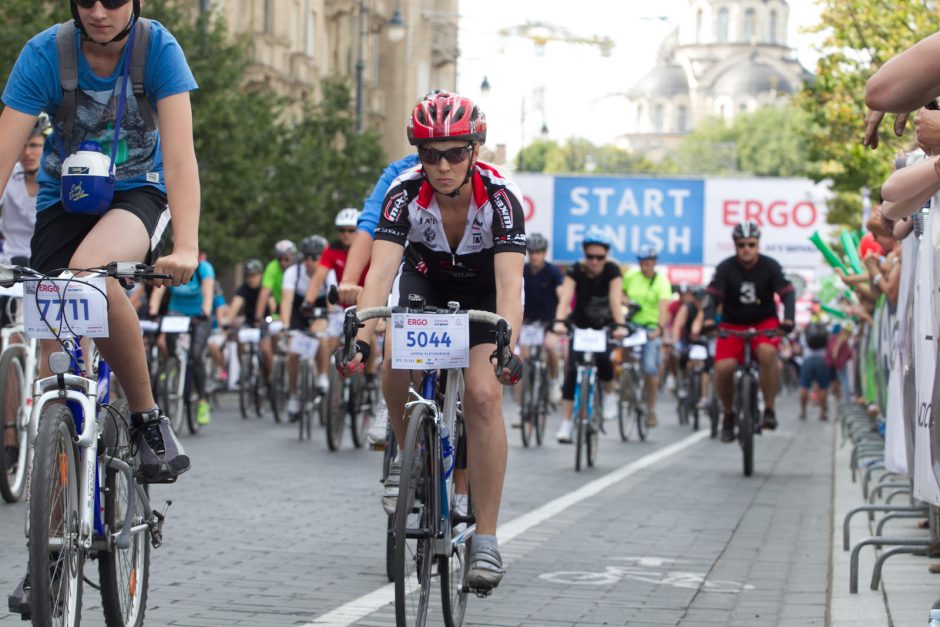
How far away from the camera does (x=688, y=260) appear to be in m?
39.2

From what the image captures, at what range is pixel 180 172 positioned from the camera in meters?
5.72

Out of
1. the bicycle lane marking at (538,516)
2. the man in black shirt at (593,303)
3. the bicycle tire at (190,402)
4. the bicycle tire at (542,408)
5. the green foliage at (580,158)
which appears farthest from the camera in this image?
the green foliage at (580,158)

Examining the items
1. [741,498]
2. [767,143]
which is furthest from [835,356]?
[767,143]

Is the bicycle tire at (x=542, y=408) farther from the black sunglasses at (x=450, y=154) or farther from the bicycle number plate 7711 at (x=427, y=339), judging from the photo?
the bicycle number plate 7711 at (x=427, y=339)

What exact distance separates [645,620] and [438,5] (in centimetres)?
7196

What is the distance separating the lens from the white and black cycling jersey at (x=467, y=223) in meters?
6.93

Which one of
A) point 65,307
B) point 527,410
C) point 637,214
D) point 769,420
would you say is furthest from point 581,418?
point 637,214

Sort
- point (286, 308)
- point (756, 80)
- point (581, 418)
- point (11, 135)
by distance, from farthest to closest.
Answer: point (756, 80) → point (286, 308) → point (581, 418) → point (11, 135)

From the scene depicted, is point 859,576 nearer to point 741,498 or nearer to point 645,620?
point 645,620

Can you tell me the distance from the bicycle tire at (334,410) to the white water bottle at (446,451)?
9182mm

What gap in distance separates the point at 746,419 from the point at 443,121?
896 centimetres

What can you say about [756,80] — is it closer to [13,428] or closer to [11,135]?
[13,428]

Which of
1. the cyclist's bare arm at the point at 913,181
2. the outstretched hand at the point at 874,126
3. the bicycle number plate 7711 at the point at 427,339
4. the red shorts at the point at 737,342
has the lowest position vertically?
the red shorts at the point at 737,342

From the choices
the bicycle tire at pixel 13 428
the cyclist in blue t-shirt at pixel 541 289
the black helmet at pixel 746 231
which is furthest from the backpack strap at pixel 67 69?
the cyclist in blue t-shirt at pixel 541 289
